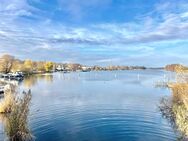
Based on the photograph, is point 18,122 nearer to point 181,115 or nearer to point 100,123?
point 100,123

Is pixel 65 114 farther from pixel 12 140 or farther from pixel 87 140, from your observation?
pixel 12 140

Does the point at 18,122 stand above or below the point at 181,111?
above

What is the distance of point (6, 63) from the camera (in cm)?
13188

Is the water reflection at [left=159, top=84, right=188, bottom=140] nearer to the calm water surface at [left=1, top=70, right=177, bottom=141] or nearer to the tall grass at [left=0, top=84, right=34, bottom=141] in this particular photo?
the calm water surface at [left=1, top=70, right=177, bottom=141]

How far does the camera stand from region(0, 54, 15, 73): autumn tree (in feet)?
423

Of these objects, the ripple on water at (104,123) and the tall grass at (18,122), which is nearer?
the tall grass at (18,122)

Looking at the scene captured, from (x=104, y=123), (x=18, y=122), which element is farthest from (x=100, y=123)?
(x=18, y=122)

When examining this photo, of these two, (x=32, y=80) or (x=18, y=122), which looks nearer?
(x=18, y=122)

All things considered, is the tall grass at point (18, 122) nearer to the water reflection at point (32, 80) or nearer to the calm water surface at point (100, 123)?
the calm water surface at point (100, 123)

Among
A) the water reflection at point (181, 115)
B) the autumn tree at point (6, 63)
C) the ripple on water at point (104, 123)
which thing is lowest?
the ripple on water at point (104, 123)

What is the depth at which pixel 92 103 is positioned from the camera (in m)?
43.9

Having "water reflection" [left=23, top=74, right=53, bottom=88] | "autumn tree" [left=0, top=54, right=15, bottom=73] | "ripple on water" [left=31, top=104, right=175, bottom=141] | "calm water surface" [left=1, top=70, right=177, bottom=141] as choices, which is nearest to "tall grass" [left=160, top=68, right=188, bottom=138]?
"calm water surface" [left=1, top=70, right=177, bottom=141]

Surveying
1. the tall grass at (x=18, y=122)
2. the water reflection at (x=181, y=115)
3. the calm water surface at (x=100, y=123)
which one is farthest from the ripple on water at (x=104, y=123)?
the tall grass at (x=18, y=122)

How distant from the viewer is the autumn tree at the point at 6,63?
128925 millimetres
